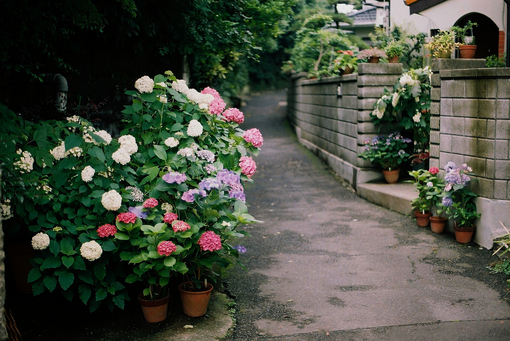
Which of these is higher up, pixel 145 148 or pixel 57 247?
pixel 145 148

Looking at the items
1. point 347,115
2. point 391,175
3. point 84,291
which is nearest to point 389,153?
point 391,175

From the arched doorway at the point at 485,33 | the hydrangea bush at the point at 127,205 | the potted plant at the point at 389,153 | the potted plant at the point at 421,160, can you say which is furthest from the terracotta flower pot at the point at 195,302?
the arched doorway at the point at 485,33

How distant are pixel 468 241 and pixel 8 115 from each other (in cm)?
509

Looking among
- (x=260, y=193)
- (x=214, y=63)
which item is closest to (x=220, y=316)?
(x=260, y=193)

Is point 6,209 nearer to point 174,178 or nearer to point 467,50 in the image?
point 174,178

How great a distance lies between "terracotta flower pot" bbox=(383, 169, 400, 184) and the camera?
28.5 feet

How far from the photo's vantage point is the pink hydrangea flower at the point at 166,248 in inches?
144

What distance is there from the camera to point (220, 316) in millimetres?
4297

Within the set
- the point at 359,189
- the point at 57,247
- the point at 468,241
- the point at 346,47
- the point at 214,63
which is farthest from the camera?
the point at 346,47

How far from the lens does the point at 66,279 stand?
3.64 metres

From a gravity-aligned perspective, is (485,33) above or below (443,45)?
above

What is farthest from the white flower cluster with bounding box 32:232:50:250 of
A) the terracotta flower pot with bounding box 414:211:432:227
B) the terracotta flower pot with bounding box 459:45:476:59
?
the terracotta flower pot with bounding box 459:45:476:59

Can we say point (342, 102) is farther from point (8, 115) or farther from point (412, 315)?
point (8, 115)

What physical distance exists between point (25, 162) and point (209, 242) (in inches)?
55.5
